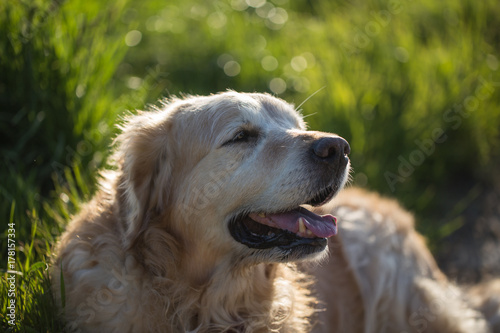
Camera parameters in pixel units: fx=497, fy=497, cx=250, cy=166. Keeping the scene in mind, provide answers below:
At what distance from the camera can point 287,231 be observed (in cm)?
251

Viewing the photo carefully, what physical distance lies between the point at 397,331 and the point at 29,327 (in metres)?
2.36

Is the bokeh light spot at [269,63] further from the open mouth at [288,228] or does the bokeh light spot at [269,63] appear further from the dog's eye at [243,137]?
the open mouth at [288,228]

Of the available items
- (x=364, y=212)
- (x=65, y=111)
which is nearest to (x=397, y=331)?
(x=364, y=212)

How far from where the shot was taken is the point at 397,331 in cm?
345

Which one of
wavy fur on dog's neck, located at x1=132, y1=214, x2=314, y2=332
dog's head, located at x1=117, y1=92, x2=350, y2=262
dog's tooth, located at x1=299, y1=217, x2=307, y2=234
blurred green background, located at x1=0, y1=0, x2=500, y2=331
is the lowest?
wavy fur on dog's neck, located at x1=132, y1=214, x2=314, y2=332

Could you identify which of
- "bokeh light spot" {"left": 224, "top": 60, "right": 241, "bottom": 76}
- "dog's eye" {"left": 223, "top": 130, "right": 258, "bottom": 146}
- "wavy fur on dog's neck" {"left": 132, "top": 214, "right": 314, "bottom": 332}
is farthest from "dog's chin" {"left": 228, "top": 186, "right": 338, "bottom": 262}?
"bokeh light spot" {"left": 224, "top": 60, "right": 241, "bottom": 76}

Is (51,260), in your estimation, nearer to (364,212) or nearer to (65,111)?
(65,111)

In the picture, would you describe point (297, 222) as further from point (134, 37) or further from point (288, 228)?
point (134, 37)

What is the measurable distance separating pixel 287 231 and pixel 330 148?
470mm

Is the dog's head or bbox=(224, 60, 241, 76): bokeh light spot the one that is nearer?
the dog's head

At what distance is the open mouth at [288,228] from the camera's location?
8.11ft

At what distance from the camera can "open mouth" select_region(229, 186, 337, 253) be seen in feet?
8.11

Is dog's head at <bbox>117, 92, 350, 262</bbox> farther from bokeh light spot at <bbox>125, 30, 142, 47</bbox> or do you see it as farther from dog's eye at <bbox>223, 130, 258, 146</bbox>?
bokeh light spot at <bbox>125, 30, 142, 47</bbox>

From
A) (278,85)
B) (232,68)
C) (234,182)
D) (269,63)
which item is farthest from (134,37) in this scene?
(234,182)
